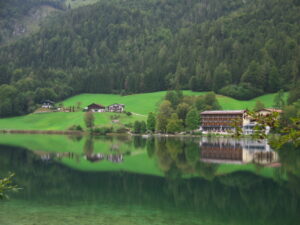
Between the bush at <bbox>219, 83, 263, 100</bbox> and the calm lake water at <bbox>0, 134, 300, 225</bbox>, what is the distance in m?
103

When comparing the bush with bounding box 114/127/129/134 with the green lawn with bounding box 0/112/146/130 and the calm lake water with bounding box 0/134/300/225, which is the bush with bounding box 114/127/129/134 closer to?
the green lawn with bounding box 0/112/146/130

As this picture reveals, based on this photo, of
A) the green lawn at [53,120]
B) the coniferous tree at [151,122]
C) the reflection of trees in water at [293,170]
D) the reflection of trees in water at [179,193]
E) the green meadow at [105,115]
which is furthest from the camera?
the green meadow at [105,115]

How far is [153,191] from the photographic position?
35.7 meters

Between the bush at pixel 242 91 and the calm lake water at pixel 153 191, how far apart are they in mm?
103324

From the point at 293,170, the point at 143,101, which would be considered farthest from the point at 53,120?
the point at 293,170

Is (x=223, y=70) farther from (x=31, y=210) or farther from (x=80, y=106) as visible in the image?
(x=31, y=210)

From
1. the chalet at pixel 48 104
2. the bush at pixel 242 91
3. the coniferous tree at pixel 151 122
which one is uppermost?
the bush at pixel 242 91

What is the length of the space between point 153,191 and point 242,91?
13306 cm

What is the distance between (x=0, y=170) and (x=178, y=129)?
80399 millimetres

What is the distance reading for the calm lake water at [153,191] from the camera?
26.8m

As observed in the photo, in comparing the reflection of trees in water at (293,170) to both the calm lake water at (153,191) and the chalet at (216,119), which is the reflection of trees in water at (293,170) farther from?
the chalet at (216,119)

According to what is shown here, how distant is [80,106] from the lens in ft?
572

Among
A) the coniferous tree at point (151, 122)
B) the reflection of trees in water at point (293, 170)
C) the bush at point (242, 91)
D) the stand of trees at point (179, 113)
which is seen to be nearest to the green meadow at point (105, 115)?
the bush at point (242, 91)

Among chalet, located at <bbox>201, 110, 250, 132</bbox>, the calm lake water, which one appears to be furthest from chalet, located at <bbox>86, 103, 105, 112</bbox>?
the calm lake water
